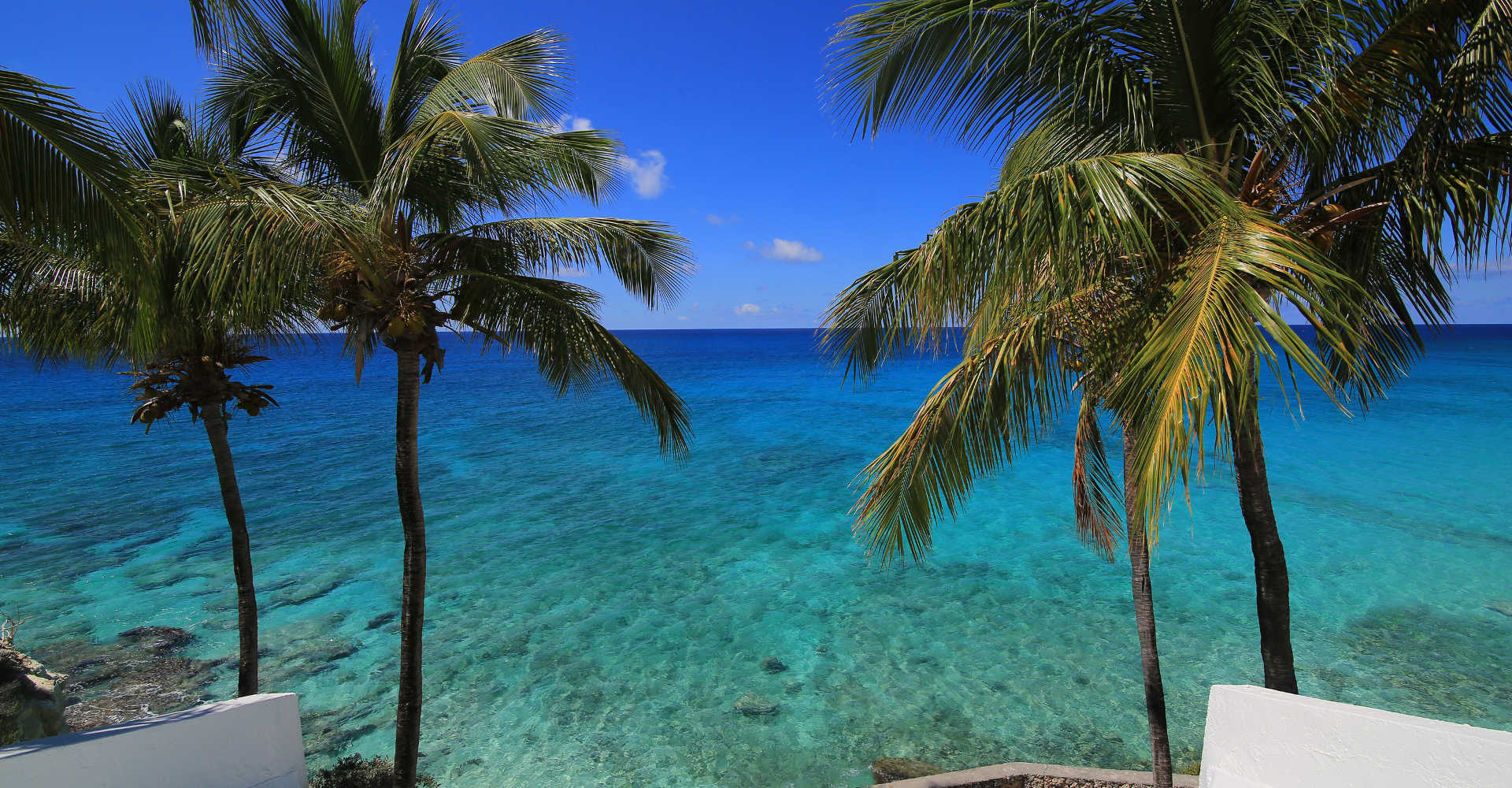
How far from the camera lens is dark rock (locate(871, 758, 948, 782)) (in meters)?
7.11

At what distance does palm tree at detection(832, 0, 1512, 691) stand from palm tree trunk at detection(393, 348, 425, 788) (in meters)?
3.73

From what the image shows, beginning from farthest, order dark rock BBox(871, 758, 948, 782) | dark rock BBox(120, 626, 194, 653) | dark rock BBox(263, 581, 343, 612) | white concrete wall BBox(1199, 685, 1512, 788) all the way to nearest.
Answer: dark rock BBox(263, 581, 343, 612), dark rock BBox(120, 626, 194, 653), dark rock BBox(871, 758, 948, 782), white concrete wall BBox(1199, 685, 1512, 788)

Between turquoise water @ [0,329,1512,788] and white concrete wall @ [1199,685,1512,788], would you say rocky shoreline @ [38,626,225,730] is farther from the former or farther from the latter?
white concrete wall @ [1199,685,1512,788]

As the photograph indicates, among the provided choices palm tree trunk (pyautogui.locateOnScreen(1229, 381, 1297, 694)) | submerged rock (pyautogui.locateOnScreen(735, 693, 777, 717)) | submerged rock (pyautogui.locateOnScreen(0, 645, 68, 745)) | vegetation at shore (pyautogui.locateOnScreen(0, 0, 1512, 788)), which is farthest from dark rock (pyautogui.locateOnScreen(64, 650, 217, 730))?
palm tree trunk (pyautogui.locateOnScreen(1229, 381, 1297, 694))

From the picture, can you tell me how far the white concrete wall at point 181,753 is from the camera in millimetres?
2568

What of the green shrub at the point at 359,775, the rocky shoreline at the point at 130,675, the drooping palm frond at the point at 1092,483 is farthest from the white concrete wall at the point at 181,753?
the rocky shoreline at the point at 130,675

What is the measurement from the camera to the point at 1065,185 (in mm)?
2953

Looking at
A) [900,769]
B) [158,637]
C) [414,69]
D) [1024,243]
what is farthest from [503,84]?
[158,637]

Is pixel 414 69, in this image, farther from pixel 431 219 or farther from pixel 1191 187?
pixel 1191 187

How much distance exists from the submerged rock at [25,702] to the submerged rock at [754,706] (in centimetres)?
646

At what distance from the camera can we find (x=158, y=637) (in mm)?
10539

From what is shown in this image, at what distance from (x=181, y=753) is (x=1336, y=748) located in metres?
4.69

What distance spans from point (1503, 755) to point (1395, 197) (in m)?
2.64

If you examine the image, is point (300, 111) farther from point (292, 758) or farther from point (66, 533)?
point (66, 533)
